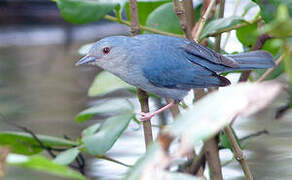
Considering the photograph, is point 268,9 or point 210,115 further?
point 268,9

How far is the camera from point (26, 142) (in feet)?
5.41

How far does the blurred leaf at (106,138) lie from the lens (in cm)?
138

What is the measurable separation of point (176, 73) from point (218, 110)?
52.0 inches

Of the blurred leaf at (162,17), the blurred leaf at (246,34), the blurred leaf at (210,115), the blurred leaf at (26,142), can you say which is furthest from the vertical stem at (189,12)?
the blurred leaf at (210,115)

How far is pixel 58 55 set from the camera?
5.07 meters

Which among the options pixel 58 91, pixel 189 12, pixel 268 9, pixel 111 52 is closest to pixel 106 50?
pixel 111 52

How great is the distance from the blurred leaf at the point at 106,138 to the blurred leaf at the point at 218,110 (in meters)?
0.77

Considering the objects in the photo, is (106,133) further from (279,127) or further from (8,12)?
(8,12)

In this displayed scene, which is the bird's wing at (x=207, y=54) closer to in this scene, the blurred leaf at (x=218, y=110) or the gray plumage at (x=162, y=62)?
the gray plumage at (x=162, y=62)

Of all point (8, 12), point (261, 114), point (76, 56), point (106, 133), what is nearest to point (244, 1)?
point (76, 56)

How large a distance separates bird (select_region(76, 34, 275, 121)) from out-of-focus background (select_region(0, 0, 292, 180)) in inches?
11.6

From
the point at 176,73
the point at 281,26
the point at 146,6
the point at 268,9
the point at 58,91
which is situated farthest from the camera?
the point at 58,91

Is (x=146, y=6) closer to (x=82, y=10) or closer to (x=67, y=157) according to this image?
(x=82, y=10)

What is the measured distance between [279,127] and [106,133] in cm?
186
